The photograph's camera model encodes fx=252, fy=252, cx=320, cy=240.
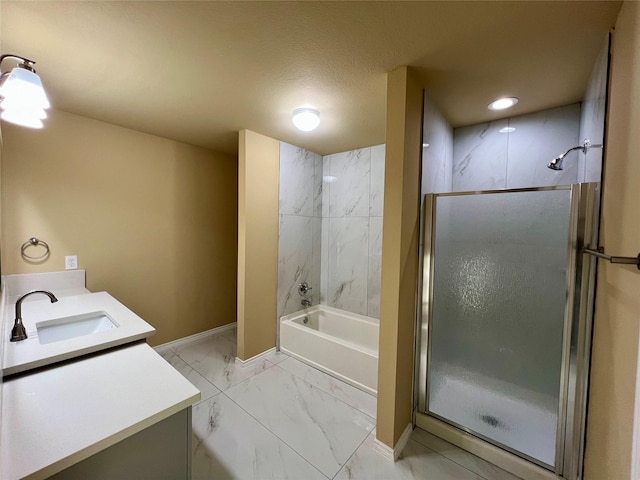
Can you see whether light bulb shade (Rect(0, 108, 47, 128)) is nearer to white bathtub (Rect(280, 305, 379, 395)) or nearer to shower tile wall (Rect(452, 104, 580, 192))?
white bathtub (Rect(280, 305, 379, 395))

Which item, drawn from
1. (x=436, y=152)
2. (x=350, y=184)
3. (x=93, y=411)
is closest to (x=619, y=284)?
(x=436, y=152)

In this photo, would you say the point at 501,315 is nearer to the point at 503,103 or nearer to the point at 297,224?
the point at 503,103

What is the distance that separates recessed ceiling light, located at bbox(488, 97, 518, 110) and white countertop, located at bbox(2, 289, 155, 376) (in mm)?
2735

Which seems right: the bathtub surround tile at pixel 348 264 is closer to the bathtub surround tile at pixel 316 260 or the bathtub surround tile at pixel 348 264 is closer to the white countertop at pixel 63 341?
the bathtub surround tile at pixel 316 260

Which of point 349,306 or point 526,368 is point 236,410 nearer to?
point 349,306

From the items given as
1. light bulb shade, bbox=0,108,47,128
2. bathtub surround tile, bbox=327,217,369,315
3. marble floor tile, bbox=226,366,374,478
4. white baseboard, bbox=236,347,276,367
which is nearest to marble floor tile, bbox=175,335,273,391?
white baseboard, bbox=236,347,276,367

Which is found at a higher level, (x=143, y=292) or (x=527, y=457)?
(x=143, y=292)

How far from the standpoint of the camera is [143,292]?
8.68 ft

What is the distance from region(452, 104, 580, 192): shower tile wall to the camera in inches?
75.6

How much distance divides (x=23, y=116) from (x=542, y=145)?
11.1 feet

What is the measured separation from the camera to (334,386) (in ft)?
7.50

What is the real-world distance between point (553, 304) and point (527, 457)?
936mm

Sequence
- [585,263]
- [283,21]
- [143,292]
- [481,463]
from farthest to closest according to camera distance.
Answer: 1. [143,292]
2. [481,463]
3. [585,263]
4. [283,21]

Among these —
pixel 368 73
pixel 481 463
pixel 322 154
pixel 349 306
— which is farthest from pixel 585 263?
pixel 322 154
